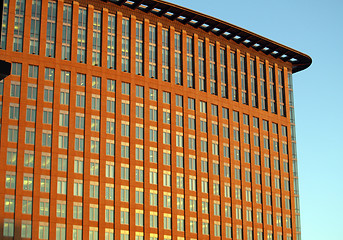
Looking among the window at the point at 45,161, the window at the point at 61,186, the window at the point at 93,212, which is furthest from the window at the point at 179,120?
the window at the point at 45,161

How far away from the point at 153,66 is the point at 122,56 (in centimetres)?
650

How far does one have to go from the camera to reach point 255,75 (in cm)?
12475

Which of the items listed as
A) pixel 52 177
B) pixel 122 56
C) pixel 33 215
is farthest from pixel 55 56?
pixel 33 215

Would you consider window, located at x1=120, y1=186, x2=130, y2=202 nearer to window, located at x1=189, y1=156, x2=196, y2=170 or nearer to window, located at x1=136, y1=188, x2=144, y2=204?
window, located at x1=136, y1=188, x2=144, y2=204

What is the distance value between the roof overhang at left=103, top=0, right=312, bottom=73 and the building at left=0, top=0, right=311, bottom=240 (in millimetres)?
345

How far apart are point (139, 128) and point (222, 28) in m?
28.5

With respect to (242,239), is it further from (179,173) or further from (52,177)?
(52,177)

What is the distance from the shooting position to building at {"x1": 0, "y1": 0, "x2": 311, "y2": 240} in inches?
3679

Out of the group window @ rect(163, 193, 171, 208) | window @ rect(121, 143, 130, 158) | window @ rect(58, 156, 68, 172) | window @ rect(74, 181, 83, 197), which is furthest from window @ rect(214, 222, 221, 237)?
window @ rect(58, 156, 68, 172)

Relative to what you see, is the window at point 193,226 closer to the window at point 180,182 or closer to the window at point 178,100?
the window at point 180,182

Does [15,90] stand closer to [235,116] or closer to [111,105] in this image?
[111,105]

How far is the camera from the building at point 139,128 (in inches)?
3679

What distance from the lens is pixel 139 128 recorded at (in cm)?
10369

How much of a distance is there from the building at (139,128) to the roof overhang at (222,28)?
0.34 meters
